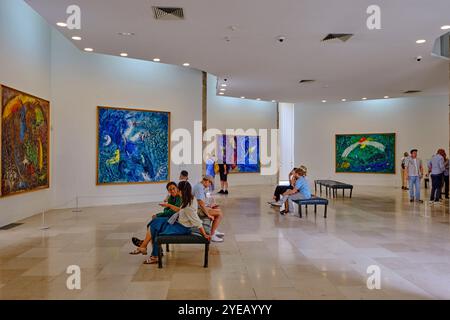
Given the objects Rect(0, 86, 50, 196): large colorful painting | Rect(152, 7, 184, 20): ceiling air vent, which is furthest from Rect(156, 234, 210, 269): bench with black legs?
Rect(0, 86, 50, 196): large colorful painting

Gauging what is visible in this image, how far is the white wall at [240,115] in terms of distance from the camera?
19.6m

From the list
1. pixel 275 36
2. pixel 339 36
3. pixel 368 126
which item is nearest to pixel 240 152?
pixel 368 126

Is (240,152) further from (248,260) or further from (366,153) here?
(248,260)

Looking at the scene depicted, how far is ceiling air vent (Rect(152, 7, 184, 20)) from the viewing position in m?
7.57

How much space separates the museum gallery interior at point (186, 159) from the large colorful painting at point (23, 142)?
5 centimetres

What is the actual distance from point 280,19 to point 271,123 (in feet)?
46.1

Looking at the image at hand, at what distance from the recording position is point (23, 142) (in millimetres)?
9664

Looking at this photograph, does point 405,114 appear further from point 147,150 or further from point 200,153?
point 147,150

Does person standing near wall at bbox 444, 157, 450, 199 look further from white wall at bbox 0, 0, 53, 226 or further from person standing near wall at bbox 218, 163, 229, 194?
white wall at bbox 0, 0, 53, 226

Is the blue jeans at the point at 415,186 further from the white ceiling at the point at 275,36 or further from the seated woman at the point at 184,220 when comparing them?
the seated woman at the point at 184,220

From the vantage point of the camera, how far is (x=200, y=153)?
14438mm

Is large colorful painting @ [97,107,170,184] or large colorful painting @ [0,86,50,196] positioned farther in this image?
large colorful painting @ [97,107,170,184]

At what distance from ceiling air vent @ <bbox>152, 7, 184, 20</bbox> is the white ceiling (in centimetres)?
14
